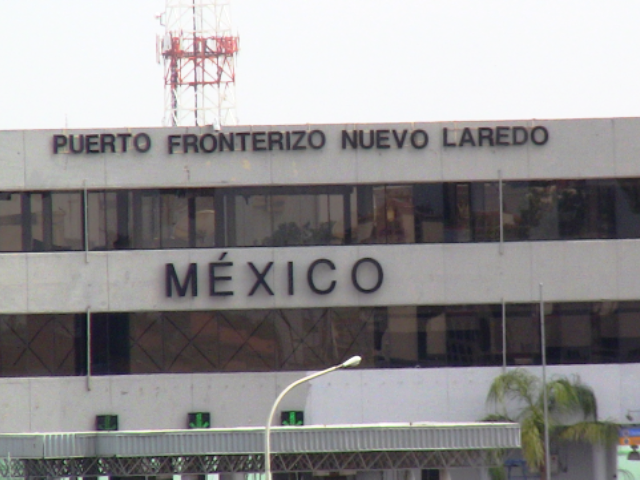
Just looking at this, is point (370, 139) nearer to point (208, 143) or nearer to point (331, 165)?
point (331, 165)

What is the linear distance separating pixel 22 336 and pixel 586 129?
64.2 feet

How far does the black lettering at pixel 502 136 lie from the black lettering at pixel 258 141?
7.57 meters

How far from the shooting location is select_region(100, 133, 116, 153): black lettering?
41844mm

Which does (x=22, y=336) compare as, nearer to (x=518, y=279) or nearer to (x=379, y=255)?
(x=379, y=255)

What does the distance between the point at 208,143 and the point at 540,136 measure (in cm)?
1081

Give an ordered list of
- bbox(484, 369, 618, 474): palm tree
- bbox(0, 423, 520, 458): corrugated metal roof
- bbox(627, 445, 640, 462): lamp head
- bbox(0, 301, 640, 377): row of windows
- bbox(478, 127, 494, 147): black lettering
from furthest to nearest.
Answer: bbox(478, 127, 494, 147): black lettering
bbox(0, 301, 640, 377): row of windows
bbox(627, 445, 640, 462): lamp head
bbox(484, 369, 618, 474): palm tree
bbox(0, 423, 520, 458): corrugated metal roof

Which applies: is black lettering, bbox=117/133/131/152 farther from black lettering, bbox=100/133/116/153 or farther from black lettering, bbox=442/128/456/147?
black lettering, bbox=442/128/456/147

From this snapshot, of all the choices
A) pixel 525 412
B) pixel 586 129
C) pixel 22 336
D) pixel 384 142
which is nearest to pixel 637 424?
pixel 525 412

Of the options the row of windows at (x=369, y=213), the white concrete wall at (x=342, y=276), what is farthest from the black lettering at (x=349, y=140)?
the white concrete wall at (x=342, y=276)

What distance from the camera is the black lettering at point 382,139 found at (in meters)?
41.8

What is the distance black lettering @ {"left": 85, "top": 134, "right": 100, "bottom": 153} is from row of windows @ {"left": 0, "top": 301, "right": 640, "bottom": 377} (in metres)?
5.34

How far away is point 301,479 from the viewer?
42156mm

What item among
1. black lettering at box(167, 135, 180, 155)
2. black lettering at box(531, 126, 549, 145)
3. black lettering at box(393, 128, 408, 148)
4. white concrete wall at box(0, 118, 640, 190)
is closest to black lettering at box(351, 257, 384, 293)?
white concrete wall at box(0, 118, 640, 190)

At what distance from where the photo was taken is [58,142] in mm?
41938
